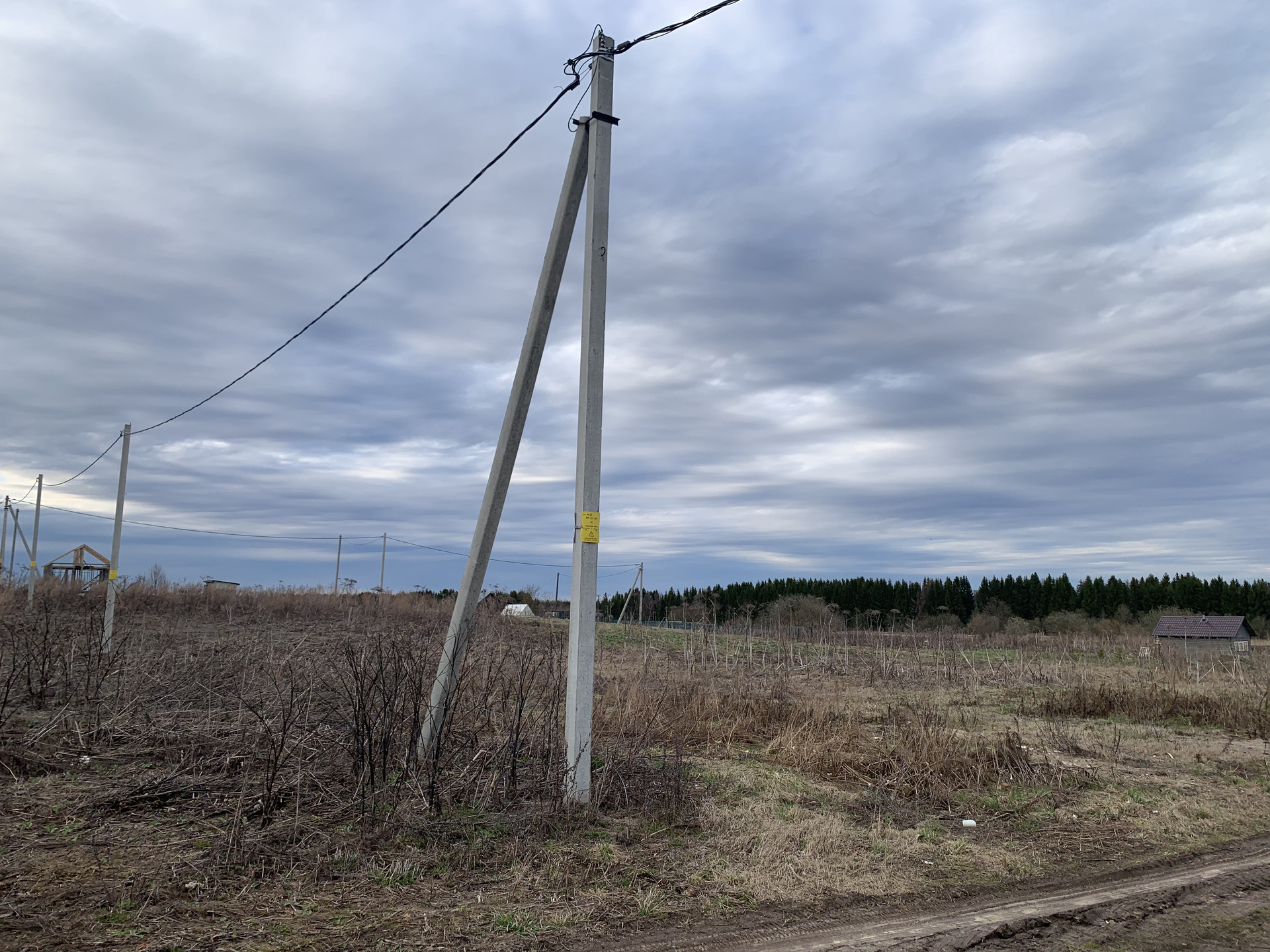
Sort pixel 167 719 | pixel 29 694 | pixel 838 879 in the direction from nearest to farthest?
pixel 838 879 → pixel 167 719 → pixel 29 694

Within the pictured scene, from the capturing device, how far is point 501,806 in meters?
6.30

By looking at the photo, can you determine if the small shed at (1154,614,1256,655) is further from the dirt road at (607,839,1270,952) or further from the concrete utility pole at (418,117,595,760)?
the concrete utility pole at (418,117,595,760)

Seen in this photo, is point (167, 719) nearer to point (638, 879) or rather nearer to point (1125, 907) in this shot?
point (638, 879)

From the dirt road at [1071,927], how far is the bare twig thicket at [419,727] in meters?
1.92

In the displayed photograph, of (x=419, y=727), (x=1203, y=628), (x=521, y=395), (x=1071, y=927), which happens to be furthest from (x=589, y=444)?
(x=1203, y=628)

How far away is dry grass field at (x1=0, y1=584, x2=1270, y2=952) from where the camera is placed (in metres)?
4.64

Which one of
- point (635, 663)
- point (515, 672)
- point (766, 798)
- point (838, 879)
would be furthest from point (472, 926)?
point (635, 663)

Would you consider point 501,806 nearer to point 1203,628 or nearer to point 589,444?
point 589,444

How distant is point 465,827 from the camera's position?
5.82m

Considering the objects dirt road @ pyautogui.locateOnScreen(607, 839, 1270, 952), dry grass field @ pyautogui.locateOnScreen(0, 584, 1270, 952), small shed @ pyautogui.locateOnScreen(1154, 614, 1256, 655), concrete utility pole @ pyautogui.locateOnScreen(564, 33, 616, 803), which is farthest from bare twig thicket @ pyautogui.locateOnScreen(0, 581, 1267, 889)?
small shed @ pyautogui.locateOnScreen(1154, 614, 1256, 655)

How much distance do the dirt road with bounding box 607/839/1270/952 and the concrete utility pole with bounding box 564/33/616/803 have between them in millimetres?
2110

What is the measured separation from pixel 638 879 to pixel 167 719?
214 inches

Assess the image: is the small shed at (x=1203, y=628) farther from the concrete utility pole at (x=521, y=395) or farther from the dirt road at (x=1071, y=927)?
the concrete utility pole at (x=521, y=395)

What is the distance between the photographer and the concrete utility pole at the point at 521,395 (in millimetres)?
7251
